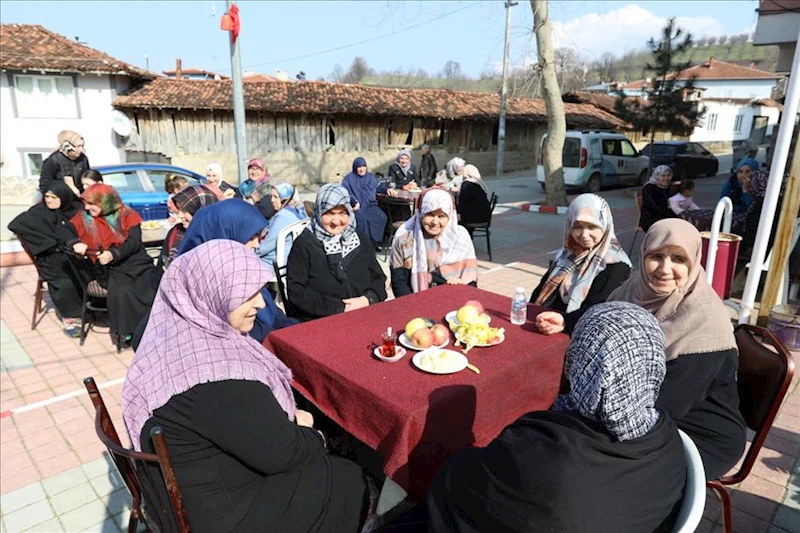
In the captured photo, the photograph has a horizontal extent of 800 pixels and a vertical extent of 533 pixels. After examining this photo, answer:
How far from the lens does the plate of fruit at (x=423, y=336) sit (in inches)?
95.4

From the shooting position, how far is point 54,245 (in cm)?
511

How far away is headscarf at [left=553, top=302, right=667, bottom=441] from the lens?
56.2 inches

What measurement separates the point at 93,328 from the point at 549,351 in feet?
16.5

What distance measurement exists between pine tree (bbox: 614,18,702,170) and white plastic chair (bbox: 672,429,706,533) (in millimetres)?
17674

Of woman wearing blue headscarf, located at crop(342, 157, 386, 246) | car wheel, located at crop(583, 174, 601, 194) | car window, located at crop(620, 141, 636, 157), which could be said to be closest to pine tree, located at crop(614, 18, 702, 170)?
car window, located at crop(620, 141, 636, 157)

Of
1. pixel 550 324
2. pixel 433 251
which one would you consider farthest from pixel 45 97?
pixel 550 324

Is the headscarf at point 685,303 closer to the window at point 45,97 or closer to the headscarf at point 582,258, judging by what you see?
the headscarf at point 582,258

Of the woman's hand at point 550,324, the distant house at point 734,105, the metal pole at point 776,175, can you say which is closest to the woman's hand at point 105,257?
the woman's hand at point 550,324

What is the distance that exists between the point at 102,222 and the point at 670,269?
473 cm

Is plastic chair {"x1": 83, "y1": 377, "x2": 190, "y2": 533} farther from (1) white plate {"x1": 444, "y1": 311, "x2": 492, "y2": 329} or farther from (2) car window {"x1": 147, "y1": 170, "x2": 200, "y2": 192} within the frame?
(2) car window {"x1": 147, "y1": 170, "x2": 200, "y2": 192}

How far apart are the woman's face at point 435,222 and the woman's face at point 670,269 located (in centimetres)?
167

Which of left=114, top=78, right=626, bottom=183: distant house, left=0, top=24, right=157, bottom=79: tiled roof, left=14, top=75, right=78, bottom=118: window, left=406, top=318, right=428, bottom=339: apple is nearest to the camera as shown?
left=406, top=318, right=428, bottom=339: apple

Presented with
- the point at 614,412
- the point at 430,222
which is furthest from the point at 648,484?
the point at 430,222

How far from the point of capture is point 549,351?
245 centimetres
